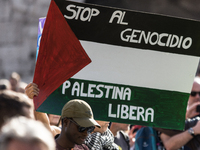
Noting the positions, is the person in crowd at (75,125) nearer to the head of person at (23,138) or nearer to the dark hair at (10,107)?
the dark hair at (10,107)

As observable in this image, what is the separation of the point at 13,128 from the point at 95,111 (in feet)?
6.46

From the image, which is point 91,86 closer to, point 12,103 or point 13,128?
point 12,103

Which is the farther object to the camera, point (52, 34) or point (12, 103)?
point (52, 34)

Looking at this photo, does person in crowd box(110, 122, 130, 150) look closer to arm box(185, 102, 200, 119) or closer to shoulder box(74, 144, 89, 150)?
arm box(185, 102, 200, 119)

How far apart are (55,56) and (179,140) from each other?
1.77m

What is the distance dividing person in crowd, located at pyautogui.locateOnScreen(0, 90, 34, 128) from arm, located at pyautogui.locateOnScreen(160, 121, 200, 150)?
2372mm

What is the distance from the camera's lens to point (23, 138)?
1.35 m

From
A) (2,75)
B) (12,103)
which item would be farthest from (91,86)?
(2,75)

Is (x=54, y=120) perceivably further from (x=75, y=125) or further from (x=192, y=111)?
(x=192, y=111)

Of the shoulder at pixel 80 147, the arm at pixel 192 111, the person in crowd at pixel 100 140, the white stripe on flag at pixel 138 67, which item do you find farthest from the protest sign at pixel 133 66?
the arm at pixel 192 111

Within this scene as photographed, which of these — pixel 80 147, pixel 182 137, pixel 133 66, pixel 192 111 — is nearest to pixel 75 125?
pixel 80 147

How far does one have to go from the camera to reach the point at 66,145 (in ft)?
9.03

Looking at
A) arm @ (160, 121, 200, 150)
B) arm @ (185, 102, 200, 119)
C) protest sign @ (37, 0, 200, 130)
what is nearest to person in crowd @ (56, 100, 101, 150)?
protest sign @ (37, 0, 200, 130)

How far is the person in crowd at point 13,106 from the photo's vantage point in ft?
7.15
